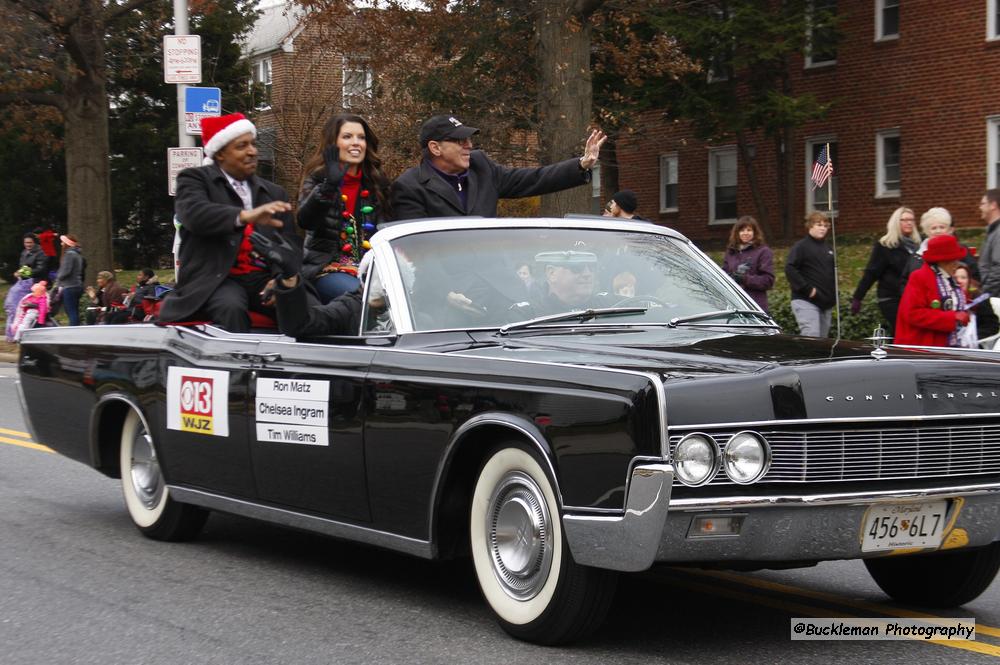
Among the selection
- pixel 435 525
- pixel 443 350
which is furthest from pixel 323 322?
pixel 435 525

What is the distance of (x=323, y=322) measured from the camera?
6594 mm

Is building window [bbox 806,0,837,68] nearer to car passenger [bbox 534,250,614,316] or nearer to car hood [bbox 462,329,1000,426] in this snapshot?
car passenger [bbox 534,250,614,316]

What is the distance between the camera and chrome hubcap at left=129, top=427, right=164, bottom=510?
305 inches

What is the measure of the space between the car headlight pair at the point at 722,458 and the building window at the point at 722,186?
32469mm

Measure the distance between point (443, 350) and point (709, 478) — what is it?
1.48m

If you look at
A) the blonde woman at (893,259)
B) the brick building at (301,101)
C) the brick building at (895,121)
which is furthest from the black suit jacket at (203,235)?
the brick building at (301,101)

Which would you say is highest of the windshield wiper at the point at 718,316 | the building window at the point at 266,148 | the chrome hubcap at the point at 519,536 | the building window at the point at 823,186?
the building window at the point at 266,148

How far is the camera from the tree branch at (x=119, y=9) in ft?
92.0

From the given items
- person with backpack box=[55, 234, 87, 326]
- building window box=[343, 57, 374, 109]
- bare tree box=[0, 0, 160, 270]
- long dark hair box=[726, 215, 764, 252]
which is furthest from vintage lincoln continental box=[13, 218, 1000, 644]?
bare tree box=[0, 0, 160, 270]

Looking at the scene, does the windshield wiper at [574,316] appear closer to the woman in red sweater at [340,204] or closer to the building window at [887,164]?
the woman in red sweater at [340,204]

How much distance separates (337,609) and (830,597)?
2.06 m

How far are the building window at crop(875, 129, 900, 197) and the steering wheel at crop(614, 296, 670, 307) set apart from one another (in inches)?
1077

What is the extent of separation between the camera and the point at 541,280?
249 inches

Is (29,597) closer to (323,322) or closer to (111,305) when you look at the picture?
(323,322)
